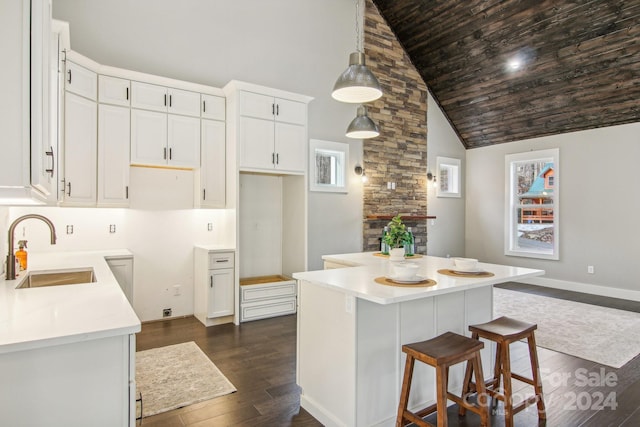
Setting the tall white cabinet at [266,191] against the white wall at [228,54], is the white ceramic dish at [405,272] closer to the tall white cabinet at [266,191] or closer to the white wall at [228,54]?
the tall white cabinet at [266,191]

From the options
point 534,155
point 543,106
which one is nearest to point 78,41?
point 543,106

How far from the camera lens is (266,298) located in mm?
4605

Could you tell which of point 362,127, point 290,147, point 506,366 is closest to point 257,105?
point 290,147

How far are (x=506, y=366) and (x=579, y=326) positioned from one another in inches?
113

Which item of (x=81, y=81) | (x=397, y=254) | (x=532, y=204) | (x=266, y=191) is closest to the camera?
(x=397, y=254)

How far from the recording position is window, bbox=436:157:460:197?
7.39 m

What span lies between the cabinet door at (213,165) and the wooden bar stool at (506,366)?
324 centimetres

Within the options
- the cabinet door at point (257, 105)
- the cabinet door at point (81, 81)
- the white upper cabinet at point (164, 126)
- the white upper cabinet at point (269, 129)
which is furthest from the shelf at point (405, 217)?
the cabinet door at point (81, 81)

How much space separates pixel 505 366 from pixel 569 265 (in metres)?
→ 5.18

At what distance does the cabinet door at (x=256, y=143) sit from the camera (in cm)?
438

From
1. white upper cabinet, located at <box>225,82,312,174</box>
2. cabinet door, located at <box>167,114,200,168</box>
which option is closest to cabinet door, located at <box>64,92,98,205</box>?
cabinet door, located at <box>167,114,200,168</box>

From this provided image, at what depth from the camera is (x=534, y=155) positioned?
669 cm

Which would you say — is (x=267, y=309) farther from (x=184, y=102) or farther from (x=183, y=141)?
(x=184, y=102)

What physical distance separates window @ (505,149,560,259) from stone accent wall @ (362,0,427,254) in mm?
1706
